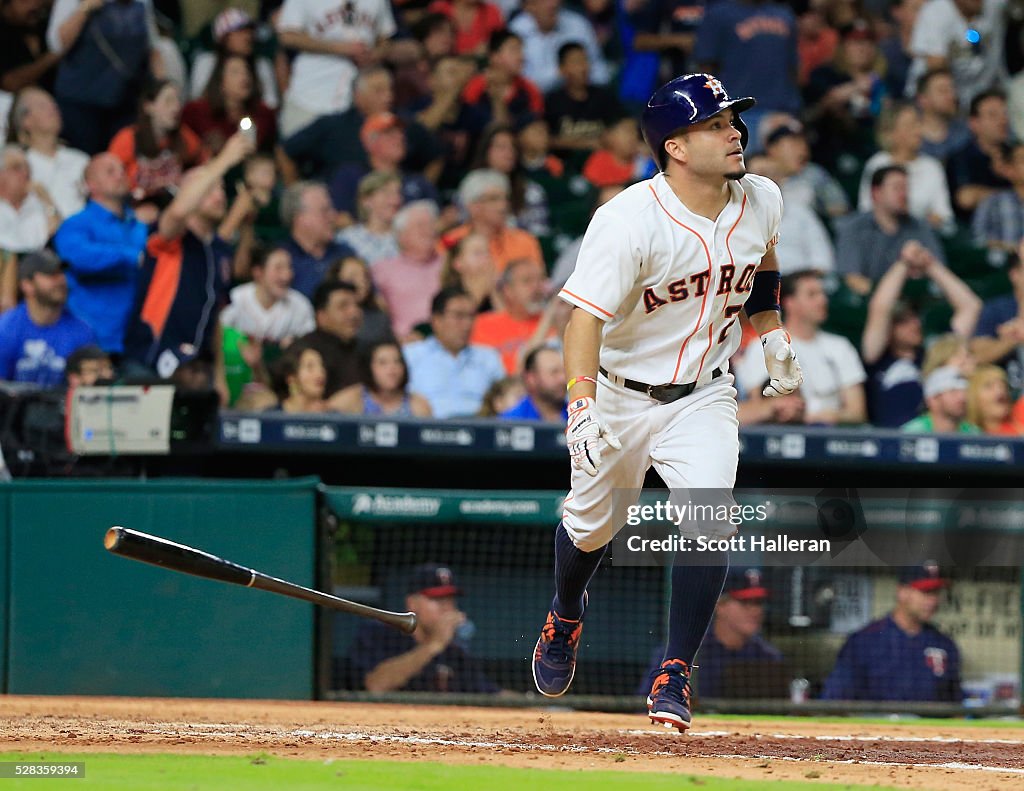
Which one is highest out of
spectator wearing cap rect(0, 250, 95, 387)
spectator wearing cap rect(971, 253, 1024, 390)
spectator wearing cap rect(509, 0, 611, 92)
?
spectator wearing cap rect(509, 0, 611, 92)

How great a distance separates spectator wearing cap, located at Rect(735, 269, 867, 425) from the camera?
24.7 ft

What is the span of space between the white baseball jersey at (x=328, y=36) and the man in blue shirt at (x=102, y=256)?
171 centimetres

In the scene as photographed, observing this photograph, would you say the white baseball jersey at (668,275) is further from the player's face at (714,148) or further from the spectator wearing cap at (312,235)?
the spectator wearing cap at (312,235)

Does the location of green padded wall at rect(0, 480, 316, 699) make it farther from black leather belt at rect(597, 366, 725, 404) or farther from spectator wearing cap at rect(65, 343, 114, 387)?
Answer: black leather belt at rect(597, 366, 725, 404)

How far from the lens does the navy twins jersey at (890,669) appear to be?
664 cm

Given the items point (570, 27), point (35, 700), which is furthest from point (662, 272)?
point (570, 27)

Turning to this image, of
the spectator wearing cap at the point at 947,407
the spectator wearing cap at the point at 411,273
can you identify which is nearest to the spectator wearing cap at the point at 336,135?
the spectator wearing cap at the point at 411,273

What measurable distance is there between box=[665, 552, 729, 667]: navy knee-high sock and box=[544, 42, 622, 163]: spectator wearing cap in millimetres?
5626

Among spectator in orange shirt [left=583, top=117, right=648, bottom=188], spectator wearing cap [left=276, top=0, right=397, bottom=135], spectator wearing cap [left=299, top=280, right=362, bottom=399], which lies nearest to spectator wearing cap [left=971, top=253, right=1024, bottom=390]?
spectator in orange shirt [left=583, top=117, right=648, bottom=188]

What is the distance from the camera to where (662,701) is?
13.6ft

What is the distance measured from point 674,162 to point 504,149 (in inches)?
178

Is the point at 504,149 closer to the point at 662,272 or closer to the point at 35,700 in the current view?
the point at 35,700

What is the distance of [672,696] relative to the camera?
4.14 m

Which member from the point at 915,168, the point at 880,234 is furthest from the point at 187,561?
the point at 915,168
